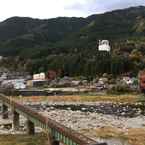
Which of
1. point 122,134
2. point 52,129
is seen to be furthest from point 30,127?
point 52,129

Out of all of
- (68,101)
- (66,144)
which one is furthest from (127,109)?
(66,144)

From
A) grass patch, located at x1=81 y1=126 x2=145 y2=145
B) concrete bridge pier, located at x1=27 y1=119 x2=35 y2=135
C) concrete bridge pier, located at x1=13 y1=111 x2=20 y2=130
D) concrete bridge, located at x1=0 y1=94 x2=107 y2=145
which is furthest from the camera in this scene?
concrete bridge pier, located at x1=13 y1=111 x2=20 y2=130

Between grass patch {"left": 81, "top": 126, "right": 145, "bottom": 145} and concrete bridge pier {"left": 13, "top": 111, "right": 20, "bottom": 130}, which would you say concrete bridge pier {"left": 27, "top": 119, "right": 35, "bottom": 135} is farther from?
concrete bridge pier {"left": 13, "top": 111, "right": 20, "bottom": 130}

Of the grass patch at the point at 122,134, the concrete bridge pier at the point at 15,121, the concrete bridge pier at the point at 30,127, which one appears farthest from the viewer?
the concrete bridge pier at the point at 15,121

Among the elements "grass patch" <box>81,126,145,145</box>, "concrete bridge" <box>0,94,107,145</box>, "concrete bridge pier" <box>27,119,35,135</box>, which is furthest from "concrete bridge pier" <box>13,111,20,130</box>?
"grass patch" <box>81,126,145,145</box>

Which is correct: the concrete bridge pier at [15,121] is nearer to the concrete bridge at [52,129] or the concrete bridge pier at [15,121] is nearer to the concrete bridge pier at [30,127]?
the concrete bridge at [52,129]

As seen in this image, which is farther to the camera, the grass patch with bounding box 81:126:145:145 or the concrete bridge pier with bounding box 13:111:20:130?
the concrete bridge pier with bounding box 13:111:20:130

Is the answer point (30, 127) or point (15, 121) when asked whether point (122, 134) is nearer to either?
point (30, 127)

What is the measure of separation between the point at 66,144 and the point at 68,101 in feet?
242

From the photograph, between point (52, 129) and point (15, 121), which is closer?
point (52, 129)

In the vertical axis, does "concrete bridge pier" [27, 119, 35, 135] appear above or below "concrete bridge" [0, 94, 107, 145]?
below

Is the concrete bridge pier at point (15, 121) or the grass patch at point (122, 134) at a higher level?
the concrete bridge pier at point (15, 121)

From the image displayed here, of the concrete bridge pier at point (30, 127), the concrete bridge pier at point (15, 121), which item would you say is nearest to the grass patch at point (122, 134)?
the concrete bridge pier at point (30, 127)

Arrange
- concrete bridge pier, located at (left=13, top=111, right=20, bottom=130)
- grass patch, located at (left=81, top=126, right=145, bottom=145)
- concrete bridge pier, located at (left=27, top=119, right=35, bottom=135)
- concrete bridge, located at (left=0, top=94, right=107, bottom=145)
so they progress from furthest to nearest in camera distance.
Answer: concrete bridge pier, located at (left=13, top=111, right=20, bottom=130)
concrete bridge pier, located at (left=27, top=119, right=35, bottom=135)
grass patch, located at (left=81, top=126, right=145, bottom=145)
concrete bridge, located at (left=0, top=94, right=107, bottom=145)
